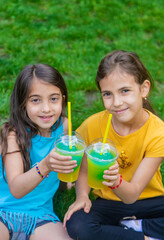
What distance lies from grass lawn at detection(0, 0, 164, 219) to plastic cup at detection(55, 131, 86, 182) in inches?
55.3

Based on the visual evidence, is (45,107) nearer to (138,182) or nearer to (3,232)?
(138,182)

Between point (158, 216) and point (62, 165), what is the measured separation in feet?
3.63

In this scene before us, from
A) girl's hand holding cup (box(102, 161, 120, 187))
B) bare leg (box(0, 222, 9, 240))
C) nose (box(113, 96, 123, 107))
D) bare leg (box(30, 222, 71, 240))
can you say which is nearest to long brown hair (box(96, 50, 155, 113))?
nose (box(113, 96, 123, 107))

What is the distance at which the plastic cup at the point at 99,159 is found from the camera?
1.97m

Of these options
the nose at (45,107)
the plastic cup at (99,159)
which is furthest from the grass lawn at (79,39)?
the plastic cup at (99,159)

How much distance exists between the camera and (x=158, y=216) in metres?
2.56

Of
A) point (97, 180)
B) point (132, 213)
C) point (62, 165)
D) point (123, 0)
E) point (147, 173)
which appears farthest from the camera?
point (123, 0)

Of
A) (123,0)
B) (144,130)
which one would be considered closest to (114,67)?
(144,130)

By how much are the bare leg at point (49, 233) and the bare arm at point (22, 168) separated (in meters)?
0.37

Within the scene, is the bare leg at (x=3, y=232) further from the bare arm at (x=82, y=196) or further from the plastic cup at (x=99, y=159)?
the plastic cup at (x=99, y=159)

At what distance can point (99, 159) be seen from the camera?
Answer: 1.96 metres

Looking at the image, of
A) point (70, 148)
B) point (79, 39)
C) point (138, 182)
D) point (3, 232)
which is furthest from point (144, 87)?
point (79, 39)

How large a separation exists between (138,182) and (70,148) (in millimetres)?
616

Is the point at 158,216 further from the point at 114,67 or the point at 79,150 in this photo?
the point at 114,67
